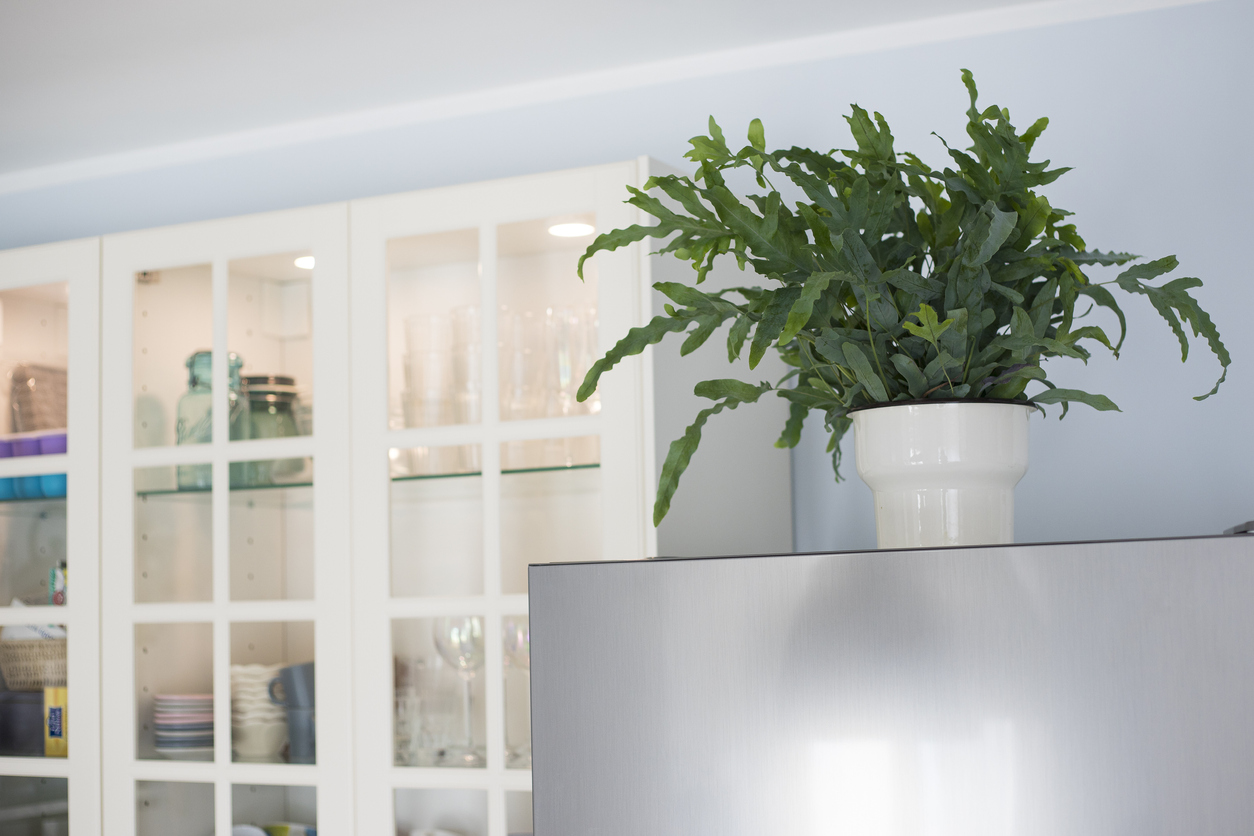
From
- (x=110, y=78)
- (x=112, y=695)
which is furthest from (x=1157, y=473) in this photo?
(x=110, y=78)

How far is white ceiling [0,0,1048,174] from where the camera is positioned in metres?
1.52

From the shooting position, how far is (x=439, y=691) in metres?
1.37

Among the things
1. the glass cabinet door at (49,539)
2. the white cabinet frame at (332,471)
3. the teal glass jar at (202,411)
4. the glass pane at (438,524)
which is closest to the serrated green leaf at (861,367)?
the white cabinet frame at (332,471)

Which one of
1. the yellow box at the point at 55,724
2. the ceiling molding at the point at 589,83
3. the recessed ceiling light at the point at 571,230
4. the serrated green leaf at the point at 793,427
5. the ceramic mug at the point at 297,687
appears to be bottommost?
the yellow box at the point at 55,724

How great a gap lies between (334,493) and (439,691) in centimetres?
30

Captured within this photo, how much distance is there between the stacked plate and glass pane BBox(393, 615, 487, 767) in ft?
1.00

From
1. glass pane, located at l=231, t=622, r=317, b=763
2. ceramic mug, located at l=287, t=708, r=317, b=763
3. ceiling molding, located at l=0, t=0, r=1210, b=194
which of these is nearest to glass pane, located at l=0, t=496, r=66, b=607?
glass pane, located at l=231, t=622, r=317, b=763

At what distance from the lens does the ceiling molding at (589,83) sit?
60.7 inches

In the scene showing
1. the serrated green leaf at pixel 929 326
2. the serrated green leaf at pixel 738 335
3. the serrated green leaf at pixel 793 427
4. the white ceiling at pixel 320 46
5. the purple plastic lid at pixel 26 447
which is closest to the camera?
the serrated green leaf at pixel 929 326

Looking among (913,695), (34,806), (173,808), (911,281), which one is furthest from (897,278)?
(34,806)

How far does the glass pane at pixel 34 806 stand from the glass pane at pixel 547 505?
0.80 m

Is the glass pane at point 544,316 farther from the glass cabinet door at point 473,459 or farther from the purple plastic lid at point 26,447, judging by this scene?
the purple plastic lid at point 26,447

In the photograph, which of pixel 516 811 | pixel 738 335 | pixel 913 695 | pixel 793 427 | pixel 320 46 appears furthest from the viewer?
pixel 320 46

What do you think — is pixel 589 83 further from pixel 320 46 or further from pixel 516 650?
pixel 516 650
